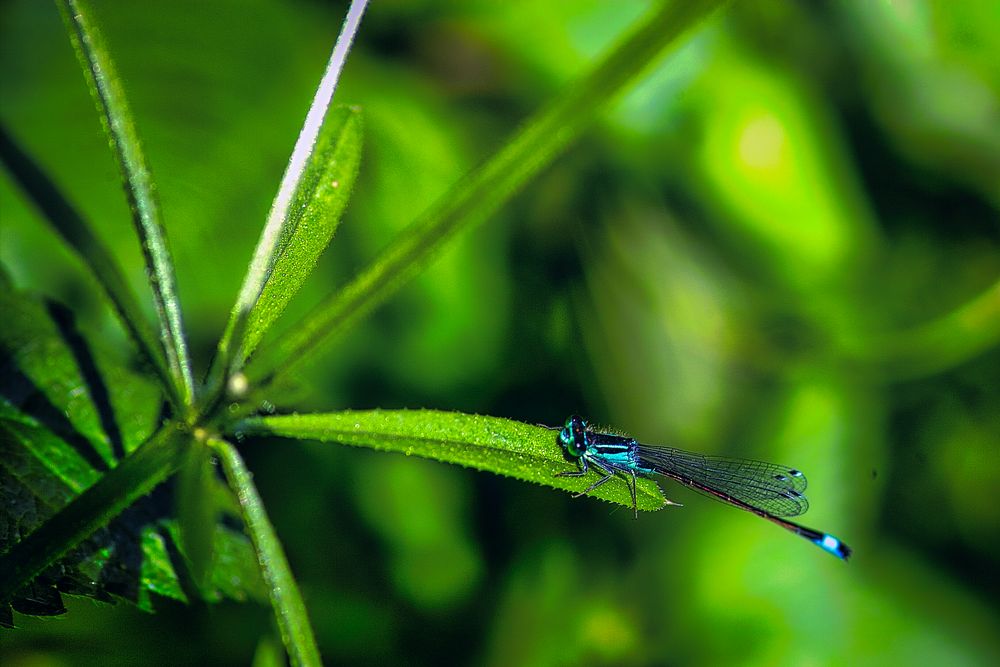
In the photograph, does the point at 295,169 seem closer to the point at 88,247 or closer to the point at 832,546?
the point at 88,247

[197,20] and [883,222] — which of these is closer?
[197,20]

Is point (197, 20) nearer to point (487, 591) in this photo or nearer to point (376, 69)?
point (376, 69)

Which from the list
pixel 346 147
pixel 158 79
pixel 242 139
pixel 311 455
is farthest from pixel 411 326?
pixel 346 147

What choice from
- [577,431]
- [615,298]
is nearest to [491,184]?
[577,431]

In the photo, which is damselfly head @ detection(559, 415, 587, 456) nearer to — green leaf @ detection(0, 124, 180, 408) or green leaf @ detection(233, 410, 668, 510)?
green leaf @ detection(233, 410, 668, 510)

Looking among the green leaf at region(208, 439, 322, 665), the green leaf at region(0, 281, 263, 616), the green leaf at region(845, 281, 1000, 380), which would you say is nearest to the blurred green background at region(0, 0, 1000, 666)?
the green leaf at region(845, 281, 1000, 380)
